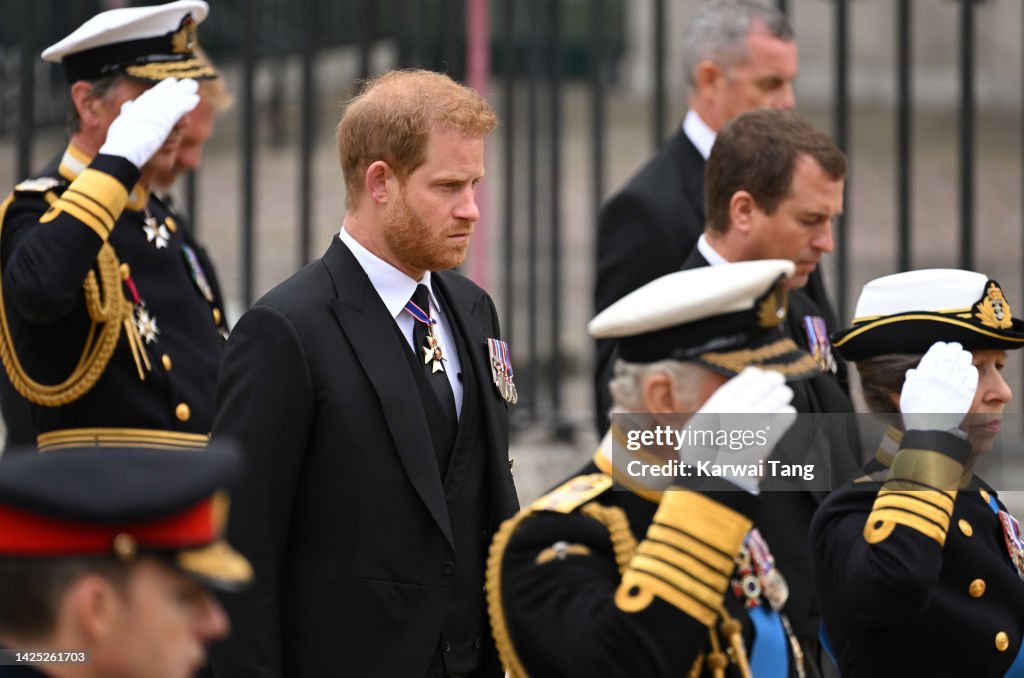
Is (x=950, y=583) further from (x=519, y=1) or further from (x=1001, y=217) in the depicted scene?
(x=1001, y=217)

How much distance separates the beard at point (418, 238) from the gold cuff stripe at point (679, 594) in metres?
0.95

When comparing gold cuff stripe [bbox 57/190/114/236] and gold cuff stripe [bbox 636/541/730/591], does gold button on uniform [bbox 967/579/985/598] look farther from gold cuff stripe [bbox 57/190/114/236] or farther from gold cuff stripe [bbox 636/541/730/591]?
gold cuff stripe [bbox 57/190/114/236]

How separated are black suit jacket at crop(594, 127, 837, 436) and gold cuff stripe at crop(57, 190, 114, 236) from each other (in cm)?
125

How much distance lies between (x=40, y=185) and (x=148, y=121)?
295 mm

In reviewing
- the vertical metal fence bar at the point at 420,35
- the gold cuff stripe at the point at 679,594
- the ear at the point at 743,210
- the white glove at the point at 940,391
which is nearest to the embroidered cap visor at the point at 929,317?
the white glove at the point at 940,391

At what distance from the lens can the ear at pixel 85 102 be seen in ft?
13.7

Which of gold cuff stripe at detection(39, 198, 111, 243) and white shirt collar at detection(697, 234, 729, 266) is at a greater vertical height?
gold cuff stripe at detection(39, 198, 111, 243)

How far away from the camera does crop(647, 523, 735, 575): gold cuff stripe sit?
245 cm

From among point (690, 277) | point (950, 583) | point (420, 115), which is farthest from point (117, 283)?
point (950, 583)

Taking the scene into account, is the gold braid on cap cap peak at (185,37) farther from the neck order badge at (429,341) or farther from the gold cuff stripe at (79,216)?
the neck order badge at (429,341)

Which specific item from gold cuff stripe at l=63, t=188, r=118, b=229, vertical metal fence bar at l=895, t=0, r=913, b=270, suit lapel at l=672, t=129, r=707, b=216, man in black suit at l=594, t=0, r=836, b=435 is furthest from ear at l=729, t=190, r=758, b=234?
vertical metal fence bar at l=895, t=0, r=913, b=270

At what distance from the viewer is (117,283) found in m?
3.94

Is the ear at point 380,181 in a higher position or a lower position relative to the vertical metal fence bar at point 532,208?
higher

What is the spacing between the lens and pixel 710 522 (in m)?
2.45
